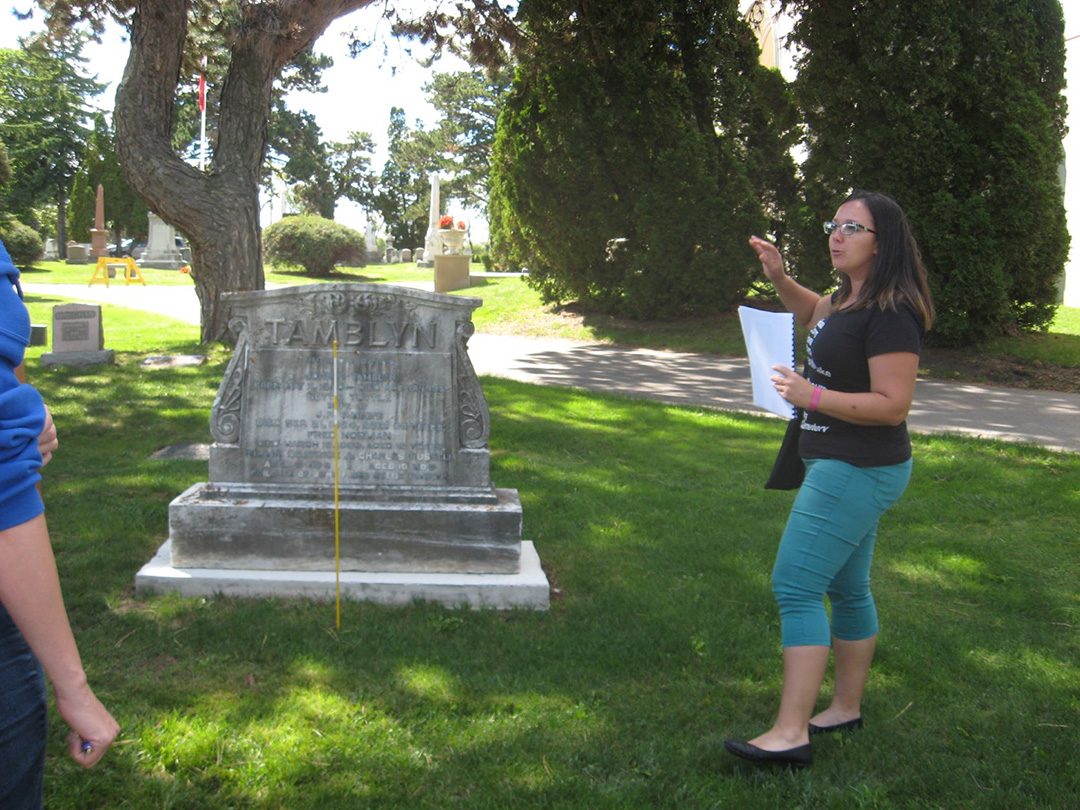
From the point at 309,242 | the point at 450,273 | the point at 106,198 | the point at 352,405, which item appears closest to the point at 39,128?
the point at 106,198

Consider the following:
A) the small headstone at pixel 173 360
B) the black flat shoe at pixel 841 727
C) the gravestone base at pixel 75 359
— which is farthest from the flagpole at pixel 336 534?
the gravestone base at pixel 75 359

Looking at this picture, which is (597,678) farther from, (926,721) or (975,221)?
(975,221)

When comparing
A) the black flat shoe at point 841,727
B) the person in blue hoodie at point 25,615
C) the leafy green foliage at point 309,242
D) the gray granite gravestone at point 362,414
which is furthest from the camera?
the leafy green foliage at point 309,242

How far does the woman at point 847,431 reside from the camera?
3.30 meters

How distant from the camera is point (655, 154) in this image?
1661cm

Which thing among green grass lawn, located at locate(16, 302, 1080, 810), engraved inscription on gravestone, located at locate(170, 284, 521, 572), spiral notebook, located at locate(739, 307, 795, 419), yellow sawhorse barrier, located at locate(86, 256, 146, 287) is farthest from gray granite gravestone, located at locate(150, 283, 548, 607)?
yellow sawhorse barrier, located at locate(86, 256, 146, 287)

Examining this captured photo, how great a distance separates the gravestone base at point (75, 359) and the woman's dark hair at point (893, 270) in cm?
1127

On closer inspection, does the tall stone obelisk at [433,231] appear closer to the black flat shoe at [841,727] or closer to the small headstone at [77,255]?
the small headstone at [77,255]

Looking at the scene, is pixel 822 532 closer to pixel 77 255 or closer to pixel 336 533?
pixel 336 533

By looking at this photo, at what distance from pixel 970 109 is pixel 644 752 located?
41.2ft

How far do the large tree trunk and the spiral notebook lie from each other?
31.2 ft

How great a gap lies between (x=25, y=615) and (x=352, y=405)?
147 inches

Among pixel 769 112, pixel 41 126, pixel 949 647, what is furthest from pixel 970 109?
pixel 41 126

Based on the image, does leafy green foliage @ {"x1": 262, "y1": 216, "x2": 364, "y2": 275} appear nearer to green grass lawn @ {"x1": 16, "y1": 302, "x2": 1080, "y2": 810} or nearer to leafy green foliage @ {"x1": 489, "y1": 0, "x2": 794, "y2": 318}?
leafy green foliage @ {"x1": 489, "y1": 0, "x2": 794, "y2": 318}
